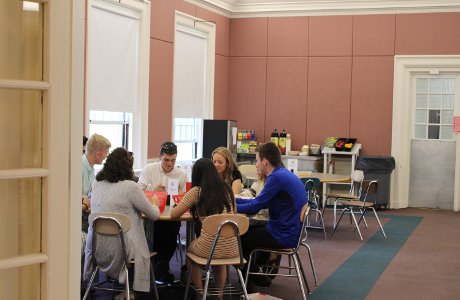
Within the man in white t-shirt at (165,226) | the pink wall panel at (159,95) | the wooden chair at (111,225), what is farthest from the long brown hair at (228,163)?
the pink wall panel at (159,95)

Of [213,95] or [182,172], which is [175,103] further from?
[182,172]

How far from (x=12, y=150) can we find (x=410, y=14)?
10412 mm

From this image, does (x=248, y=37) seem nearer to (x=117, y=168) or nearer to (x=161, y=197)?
(x=161, y=197)

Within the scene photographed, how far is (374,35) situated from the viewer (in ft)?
38.7

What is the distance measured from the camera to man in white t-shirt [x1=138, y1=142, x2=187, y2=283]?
5.89m

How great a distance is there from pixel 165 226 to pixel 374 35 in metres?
7.13

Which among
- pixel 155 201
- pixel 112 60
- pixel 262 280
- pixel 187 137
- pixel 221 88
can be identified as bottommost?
pixel 262 280

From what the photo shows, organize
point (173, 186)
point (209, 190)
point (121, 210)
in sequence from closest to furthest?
point (121, 210) → point (209, 190) → point (173, 186)

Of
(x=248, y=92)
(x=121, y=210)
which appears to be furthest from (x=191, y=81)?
(x=121, y=210)

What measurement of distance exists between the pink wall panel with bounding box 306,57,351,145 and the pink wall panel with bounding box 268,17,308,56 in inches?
14.0

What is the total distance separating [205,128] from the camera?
11.2 m

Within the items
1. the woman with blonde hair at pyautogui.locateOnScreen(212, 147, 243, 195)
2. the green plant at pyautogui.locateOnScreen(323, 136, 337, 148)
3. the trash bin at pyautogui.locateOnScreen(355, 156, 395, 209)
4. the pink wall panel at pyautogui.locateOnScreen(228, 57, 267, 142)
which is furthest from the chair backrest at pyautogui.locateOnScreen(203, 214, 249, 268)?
the pink wall panel at pyautogui.locateOnScreen(228, 57, 267, 142)

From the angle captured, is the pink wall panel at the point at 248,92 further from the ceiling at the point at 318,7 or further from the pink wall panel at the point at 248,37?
the ceiling at the point at 318,7

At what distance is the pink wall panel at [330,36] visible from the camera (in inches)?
470
